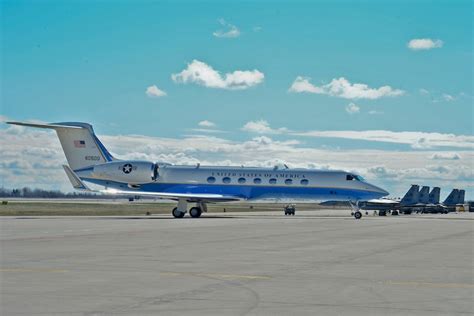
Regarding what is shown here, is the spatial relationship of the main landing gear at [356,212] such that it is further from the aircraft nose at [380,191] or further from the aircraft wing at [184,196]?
the aircraft wing at [184,196]

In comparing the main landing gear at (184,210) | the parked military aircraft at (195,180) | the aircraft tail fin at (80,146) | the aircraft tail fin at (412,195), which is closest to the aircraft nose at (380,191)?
the parked military aircraft at (195,180)

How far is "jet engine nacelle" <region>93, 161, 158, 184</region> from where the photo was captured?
5075 centimetres

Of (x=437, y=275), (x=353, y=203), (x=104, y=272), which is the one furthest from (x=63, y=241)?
(x=353, y=203)

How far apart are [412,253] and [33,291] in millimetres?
11318

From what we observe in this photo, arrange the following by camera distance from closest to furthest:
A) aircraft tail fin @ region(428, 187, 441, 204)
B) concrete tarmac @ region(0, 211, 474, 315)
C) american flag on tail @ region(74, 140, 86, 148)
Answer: concrete tarmac @ region(0, 211, 474, 315) → american flag on tail @ region(74, 140, 86, 148) → aircraft tail fin @ region(428, 187, 441, 204)

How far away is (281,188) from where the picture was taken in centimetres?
5044

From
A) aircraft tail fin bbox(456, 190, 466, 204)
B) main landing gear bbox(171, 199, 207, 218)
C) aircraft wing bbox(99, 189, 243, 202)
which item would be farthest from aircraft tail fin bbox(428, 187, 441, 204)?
main landing gear bbox(171, 199, 207, 218)

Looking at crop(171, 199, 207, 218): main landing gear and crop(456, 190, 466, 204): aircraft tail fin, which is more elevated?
crop(456, 190, 466, 204): aircraft tail fin

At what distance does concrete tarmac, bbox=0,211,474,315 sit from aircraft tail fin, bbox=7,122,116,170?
2969 cm

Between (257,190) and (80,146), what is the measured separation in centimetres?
1318

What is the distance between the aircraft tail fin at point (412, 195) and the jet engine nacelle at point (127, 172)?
39702mm

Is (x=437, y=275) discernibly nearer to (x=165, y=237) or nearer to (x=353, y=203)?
(x=165, y=237)

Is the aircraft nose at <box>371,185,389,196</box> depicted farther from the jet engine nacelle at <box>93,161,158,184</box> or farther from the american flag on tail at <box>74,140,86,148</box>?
the american flag on tail at <box>74,140,86,148</box>

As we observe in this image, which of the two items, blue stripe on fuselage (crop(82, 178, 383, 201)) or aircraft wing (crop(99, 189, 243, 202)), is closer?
aircraft wing (crop(99, 189, 243, 202))
